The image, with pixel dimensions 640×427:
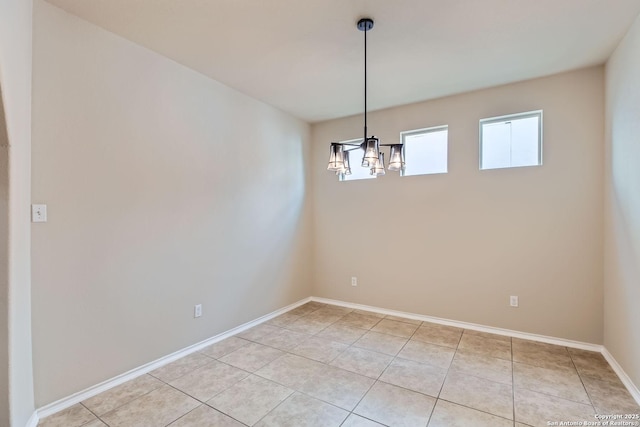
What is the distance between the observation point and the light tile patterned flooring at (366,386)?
6.19ft

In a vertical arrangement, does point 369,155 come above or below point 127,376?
above

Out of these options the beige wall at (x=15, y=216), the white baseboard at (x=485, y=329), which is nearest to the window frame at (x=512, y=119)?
the white baseboard at (x=485, y=329)

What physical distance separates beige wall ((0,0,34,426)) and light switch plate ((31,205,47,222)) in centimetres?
7

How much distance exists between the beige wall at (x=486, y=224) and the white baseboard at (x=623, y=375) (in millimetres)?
208

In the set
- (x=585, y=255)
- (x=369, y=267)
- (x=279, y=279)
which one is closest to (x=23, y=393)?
(x=279, y=279)

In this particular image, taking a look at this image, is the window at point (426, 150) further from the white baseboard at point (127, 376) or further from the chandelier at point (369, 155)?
the white baseboard at point (127, 376)

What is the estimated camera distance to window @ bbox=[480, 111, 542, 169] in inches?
121

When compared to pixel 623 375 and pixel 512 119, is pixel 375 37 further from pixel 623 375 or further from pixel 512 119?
pixel 623 375

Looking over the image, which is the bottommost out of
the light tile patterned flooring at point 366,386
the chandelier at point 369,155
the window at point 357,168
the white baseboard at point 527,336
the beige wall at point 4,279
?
the light tile patterned flooring at point 366,386

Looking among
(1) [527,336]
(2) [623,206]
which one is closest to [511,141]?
(2) [623,206]

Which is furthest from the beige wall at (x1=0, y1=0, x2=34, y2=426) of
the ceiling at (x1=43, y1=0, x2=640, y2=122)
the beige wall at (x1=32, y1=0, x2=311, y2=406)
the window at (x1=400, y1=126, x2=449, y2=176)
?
the window at (x1=400, y1=126, x2=449, y2=176)

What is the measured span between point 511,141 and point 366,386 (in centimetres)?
289

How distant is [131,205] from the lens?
2377 mm

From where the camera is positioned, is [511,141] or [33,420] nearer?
[33,420]
